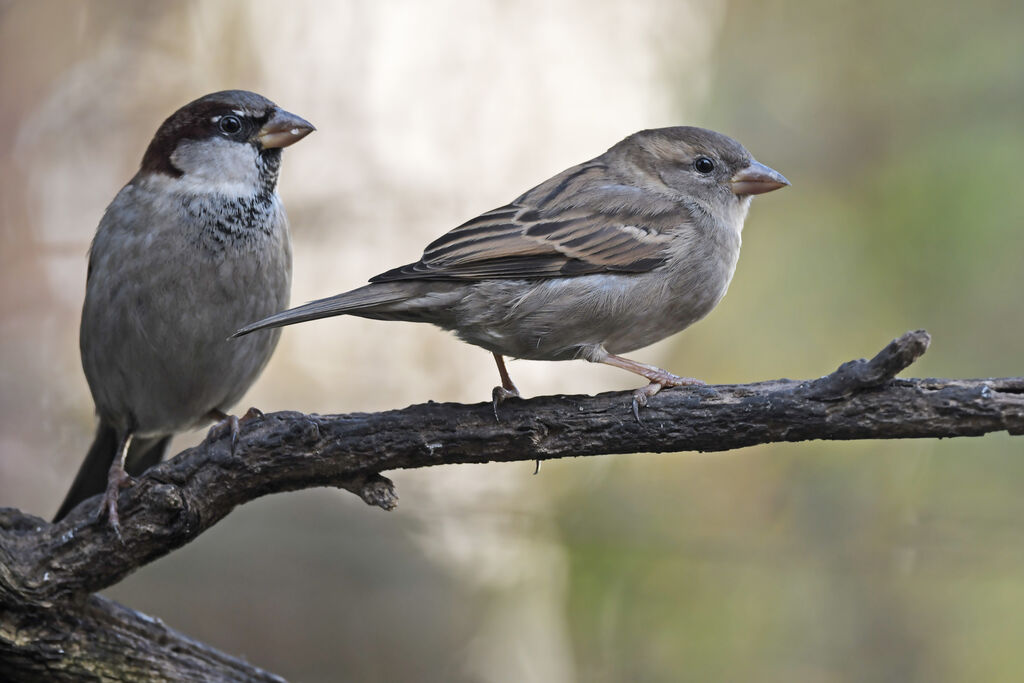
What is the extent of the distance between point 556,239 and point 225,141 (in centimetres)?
163

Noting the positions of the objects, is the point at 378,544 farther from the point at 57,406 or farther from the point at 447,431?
the point at 447,431

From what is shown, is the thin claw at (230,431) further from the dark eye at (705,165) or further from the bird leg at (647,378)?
the dark eye at (705,165)

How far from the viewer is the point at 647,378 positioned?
3520 mm

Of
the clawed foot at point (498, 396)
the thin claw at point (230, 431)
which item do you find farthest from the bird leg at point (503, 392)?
the thin claw at point (230, 431)

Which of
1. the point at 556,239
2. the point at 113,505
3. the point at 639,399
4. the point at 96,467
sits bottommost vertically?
the point at 113,505

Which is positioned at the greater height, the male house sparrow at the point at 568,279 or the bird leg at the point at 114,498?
the male house sparrow at the point at 568,279

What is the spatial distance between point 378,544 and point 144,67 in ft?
12.4

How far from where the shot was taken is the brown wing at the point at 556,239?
3.71m

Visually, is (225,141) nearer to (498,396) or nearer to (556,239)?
(556,239)

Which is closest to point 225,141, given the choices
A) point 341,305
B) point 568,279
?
point 341,305

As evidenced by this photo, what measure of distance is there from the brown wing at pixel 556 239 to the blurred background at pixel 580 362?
8.05 feet

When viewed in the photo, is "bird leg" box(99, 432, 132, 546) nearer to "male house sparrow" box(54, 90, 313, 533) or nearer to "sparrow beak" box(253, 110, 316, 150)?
"male house sparrow" box(54, 90, 313, 533)

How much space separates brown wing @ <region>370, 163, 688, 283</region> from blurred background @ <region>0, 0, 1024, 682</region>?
245 centimetres

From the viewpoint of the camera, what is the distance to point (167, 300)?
436 cm
